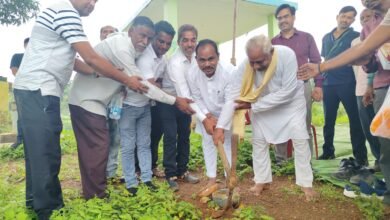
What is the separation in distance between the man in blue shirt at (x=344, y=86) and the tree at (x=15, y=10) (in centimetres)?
838

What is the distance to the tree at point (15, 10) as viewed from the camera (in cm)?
918

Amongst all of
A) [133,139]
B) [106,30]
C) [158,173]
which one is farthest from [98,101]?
[106,30]

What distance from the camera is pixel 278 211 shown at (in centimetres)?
297

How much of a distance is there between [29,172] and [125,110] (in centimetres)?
110

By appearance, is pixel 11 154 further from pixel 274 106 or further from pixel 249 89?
pixel 274 106

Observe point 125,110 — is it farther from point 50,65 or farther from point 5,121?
point 5,121

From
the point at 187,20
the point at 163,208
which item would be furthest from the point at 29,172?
the point at 187,20

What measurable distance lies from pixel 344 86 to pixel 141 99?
2846 mm

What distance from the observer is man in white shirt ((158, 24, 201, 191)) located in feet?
11.8

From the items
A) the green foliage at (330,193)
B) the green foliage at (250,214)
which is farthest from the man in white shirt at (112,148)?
the green foliage at (330,193)

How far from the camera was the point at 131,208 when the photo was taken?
2.83 m

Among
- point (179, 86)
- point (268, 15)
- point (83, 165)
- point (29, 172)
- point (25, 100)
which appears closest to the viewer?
point (25, 100)

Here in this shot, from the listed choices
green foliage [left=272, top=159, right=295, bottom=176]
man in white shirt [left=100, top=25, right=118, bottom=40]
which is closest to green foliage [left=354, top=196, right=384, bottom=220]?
green foliage [left=272, top=159, right=295, bottom=176]

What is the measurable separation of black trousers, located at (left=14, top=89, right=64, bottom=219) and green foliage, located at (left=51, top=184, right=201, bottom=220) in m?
0.17
